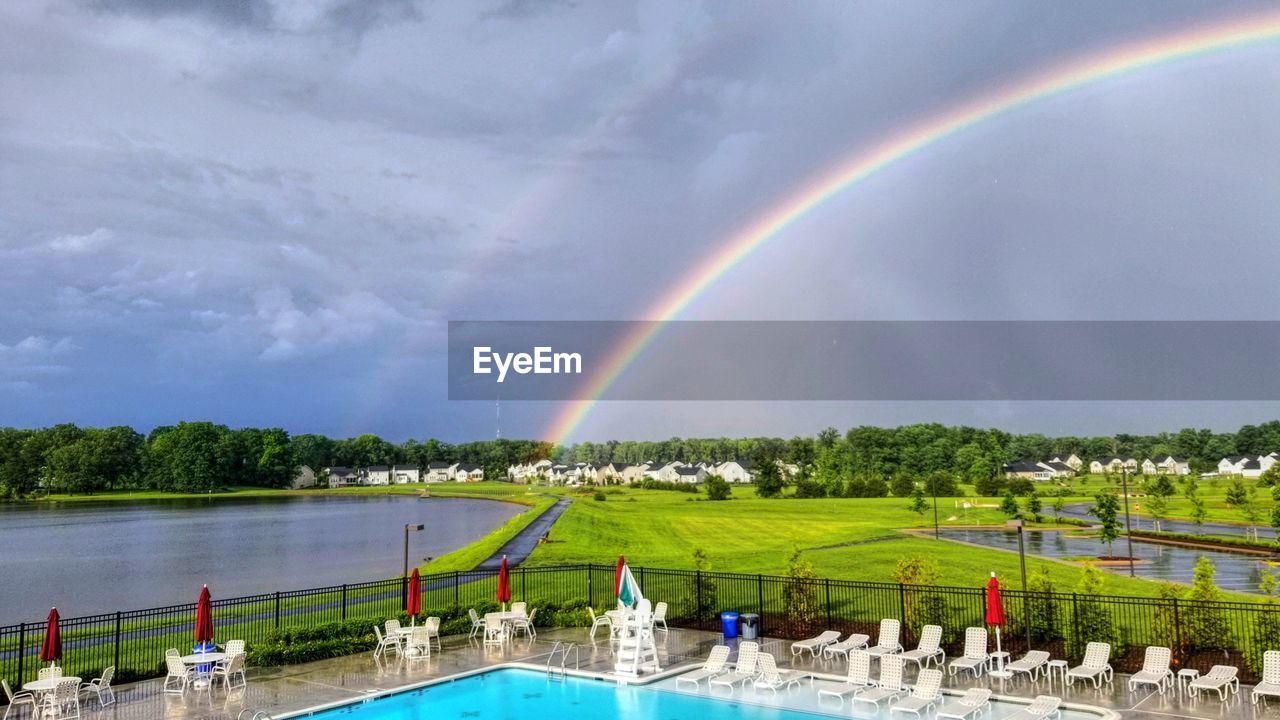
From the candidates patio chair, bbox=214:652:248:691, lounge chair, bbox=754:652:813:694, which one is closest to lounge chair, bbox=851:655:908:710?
lounge chair, bbox=754:652:813:694

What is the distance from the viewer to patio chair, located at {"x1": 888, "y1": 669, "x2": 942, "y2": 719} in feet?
54.6

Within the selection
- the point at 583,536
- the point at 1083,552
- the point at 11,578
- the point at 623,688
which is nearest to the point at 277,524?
the point at 11,578

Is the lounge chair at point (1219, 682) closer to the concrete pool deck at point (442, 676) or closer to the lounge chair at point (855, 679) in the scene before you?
the concrete pool deck at point (442, 676)

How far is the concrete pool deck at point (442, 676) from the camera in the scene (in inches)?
643

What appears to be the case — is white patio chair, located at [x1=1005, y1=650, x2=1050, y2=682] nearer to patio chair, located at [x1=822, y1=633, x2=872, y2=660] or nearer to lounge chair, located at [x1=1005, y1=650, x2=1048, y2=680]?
lounge chair, located at [x1=1005, y1=650, x2=1048, y2=680]

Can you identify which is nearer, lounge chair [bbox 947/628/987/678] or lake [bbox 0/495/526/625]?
lounge chair [bbox 947/628/987/678]

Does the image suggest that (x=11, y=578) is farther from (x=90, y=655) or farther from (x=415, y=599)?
(x=415, y=599)

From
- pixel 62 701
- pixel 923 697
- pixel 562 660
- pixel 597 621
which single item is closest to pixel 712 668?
pixel 562 660

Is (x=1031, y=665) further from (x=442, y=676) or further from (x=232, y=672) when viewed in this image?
(x=232, y=672)

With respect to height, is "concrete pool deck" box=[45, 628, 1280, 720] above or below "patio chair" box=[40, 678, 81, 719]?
below

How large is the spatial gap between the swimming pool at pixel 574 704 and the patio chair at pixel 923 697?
0.45 meters

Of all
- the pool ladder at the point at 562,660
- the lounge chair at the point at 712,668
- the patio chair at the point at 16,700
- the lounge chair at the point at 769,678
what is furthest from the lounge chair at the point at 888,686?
the patio chair at the point at 16,700

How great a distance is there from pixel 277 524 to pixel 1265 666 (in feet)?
378

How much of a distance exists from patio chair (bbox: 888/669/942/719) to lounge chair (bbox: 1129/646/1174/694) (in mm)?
4043
